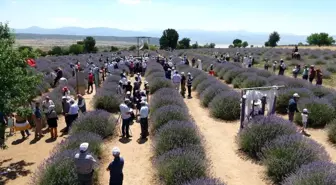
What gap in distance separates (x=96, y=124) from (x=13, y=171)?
2914 millimetres

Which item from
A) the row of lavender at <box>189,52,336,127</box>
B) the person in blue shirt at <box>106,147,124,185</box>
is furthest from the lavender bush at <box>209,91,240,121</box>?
the person in blue shirt at <box>106,147,124,185</box>

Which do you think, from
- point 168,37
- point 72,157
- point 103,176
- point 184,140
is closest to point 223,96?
point 184,140

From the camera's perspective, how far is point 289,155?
7.90 meters

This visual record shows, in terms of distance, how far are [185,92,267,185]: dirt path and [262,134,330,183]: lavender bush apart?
16.4 inches

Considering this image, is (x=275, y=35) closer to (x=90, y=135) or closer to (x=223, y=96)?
(x=223, y=96)

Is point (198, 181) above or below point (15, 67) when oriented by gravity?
below

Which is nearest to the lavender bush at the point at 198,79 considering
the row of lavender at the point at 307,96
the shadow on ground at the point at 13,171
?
the row of lavender at the point at 307,96

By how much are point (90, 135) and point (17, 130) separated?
3.75 m

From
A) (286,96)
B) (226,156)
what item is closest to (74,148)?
(226,156)

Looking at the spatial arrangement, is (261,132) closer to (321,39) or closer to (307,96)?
(307,96)

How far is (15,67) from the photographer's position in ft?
28.2

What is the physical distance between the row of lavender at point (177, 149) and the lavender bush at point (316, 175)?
1509mm

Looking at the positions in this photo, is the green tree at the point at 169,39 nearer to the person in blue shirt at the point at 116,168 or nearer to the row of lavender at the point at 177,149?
the row of lavender at the point at 177,149

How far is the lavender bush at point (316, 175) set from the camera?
238 inches
